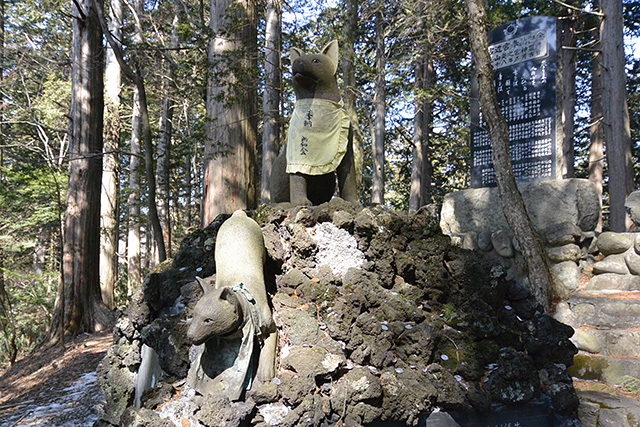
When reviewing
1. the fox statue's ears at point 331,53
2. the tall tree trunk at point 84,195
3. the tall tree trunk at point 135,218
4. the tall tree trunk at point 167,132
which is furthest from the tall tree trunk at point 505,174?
the tall tree trunk at point 135,218

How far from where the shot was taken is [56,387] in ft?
17.8

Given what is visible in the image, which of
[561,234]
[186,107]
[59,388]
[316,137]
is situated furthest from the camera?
[186,107]

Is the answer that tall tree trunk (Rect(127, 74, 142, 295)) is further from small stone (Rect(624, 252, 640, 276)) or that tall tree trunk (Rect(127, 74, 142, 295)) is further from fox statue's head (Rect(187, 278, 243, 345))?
small stone (Rect(624, 252, 640, 276))

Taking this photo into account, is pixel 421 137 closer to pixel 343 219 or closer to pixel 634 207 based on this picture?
pixel 634 207

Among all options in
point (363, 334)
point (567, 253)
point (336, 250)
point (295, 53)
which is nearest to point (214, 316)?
point (363, 334)

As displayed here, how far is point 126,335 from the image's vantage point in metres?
3.47

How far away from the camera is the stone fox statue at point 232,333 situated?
7.85 ft

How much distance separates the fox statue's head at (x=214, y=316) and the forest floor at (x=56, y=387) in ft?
5.27

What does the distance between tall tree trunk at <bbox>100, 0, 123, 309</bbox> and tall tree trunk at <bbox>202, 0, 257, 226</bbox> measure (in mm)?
5526

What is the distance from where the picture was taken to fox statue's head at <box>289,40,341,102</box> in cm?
381

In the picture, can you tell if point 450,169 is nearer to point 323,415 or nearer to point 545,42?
point 545,42

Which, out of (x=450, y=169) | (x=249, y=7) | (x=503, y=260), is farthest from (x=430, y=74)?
(x=249, y=7)

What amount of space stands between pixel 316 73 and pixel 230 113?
1947 mm

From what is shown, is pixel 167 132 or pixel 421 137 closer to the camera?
pixel 167 132
